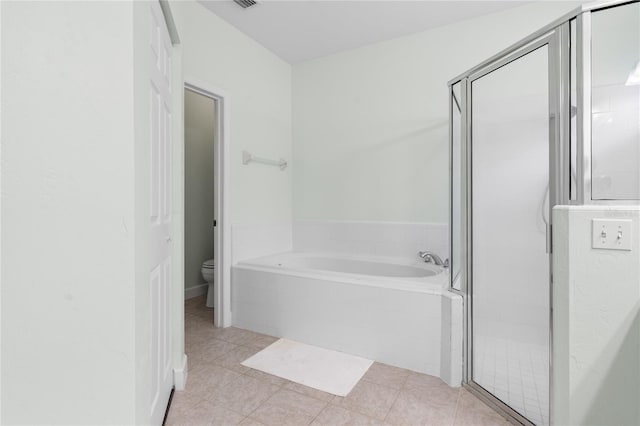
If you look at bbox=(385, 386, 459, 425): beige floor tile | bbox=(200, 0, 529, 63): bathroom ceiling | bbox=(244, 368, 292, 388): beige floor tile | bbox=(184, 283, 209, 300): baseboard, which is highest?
bbox=(200, 0, 529, 63): bathroom ceiling

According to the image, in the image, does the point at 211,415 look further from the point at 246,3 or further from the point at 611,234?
the point at 246,3

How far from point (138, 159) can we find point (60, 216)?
0.86 feet

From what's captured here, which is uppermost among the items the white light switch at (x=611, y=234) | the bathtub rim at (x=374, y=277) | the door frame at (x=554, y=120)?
the door frame at (x=554, y=120)

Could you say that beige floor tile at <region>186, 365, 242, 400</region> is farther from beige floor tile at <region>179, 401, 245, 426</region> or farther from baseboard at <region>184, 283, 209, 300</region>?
baseboard at <region>184, 283, 209, 300</region>

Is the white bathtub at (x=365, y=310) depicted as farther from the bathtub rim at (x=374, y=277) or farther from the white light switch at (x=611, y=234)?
the white light switch at (x=611, y=234)

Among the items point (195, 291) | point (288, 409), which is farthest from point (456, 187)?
point (195, 291)

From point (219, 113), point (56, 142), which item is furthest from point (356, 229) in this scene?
point (56, 142)

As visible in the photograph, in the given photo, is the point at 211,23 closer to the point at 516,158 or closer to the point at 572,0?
the point at 516,158

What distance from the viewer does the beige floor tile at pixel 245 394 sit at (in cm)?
172

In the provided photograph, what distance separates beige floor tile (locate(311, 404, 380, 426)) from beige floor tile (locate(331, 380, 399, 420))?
3 centimetres

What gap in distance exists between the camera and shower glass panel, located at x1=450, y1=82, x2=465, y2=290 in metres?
2.06

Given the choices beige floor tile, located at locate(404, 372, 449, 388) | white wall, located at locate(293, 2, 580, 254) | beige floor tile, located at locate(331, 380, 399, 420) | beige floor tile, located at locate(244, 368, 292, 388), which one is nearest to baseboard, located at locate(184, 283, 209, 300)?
white wall, located at locate(293, 2, 580, 254)

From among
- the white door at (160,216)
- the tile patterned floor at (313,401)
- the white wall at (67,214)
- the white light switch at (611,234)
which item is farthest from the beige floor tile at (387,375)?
the white wall at (67,214)

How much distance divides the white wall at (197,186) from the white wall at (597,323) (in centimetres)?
343
